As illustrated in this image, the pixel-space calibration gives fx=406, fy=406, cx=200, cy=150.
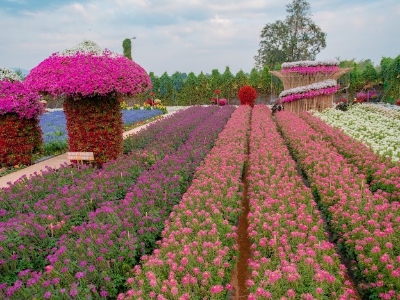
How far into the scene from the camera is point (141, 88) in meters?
8.45

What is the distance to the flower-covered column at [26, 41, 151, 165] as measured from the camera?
295 inches

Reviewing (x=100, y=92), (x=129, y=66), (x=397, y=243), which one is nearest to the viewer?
(x=397, y=243)

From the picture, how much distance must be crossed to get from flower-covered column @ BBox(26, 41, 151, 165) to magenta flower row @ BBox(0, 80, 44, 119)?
1.44 meters

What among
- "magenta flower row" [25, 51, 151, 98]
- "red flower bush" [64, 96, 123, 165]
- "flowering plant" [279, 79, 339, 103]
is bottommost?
"red flower bush" [64, 96, 123, 165]

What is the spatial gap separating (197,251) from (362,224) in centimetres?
179

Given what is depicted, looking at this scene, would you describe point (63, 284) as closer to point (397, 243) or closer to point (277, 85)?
point (397, 243)

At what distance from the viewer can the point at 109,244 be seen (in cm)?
389

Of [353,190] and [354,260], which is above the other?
[353,190]

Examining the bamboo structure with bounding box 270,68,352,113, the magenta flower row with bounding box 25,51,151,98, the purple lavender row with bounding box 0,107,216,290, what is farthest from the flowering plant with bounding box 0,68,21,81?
the bamboo structure with bounding box 270,68,352,113

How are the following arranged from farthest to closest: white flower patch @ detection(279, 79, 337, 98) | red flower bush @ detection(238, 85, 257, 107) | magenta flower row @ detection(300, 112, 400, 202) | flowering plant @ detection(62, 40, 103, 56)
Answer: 1. red flower bush @ detection(238, 85, 257, 107)
2. white flower patch @ detection(279, 79, 337, 98)
3. flowering plant @ detection(62, 40, 103, 56)
4. magenta flower row @ detection(300, 112, 400, 202)

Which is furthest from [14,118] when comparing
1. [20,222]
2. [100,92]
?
[20,222]

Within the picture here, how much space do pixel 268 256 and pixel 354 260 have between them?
1.01m

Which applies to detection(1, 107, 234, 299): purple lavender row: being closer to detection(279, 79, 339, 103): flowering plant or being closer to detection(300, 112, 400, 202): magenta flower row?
detection(300, 112, 400, 202): magenta flower row

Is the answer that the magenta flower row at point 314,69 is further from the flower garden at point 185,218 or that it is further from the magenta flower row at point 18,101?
the magenta flower row at point 18,101
